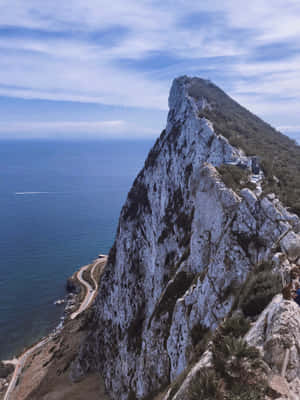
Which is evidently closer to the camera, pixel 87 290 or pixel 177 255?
pixel 177 255

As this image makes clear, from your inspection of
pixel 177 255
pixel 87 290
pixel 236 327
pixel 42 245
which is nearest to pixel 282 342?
pixel 236 327

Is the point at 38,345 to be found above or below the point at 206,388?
below

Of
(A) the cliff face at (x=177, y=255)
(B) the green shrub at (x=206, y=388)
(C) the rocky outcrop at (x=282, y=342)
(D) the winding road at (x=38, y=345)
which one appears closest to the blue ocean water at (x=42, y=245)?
(D) the winding road at (x=38, y=345)

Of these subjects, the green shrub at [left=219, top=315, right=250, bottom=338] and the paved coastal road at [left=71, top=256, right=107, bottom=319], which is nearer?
the green shrub at [left=219, top=315, right=250, bottom=338]

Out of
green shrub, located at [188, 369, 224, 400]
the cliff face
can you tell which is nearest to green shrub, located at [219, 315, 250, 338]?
green shrub, located at [188, 369, 224, 400]

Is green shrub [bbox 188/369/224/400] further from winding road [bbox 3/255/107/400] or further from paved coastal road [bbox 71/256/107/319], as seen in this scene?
paved coastal road [bbox 71/256/107/319]

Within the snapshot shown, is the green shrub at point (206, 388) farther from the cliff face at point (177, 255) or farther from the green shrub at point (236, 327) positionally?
the cliff face at point (177, 255)

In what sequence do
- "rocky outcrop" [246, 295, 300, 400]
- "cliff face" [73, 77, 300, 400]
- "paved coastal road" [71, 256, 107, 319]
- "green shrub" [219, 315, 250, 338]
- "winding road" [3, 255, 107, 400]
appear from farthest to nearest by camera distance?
"paved coastal road" [71, 256, 107, 319] → "winding road" [3, 255, 107, 400] → "cliff face" [73, 77, 300, 400] → "green shrub" [219, 315, 250, 338] → "rocky outcrop" [246, 295, 300, 400]

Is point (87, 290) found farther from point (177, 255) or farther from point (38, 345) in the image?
point (177, 255)
